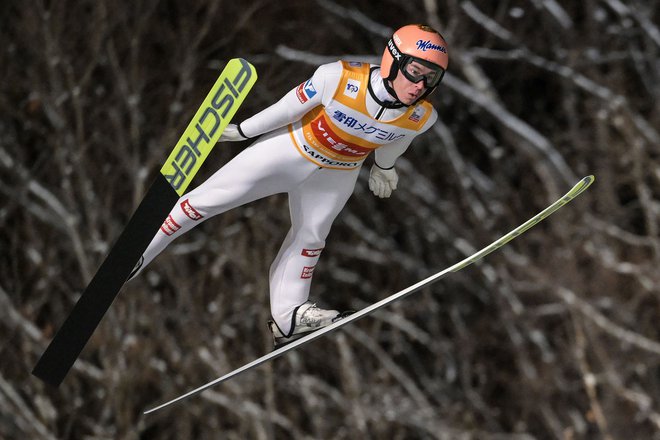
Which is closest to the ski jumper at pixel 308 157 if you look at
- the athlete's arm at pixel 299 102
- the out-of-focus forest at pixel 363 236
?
the athlete's arm at pixel 299 102

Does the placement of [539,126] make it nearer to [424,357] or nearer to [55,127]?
[424,357]

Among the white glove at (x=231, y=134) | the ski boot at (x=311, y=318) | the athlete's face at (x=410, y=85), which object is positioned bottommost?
the ski boot at (x=311, y=318)

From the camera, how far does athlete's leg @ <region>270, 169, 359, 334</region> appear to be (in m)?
5.72

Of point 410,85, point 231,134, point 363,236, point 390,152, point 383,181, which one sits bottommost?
point 363,236

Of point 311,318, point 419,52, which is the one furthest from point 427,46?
→ point 311,318

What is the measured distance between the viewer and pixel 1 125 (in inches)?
590

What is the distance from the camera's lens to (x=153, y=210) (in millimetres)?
5539

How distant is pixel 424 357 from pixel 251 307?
2679 millimetres

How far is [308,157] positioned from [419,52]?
2.15 ft

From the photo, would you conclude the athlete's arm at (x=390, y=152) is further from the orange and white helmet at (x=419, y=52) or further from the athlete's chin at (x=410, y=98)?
the orange and white helmet at (x=419, y=52)

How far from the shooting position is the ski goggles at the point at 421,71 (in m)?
5.18

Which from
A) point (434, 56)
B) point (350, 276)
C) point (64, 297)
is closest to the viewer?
point (434, 56)

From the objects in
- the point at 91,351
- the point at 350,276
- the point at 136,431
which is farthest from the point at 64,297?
the point at 350,276

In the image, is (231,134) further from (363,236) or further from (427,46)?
(363,236)
